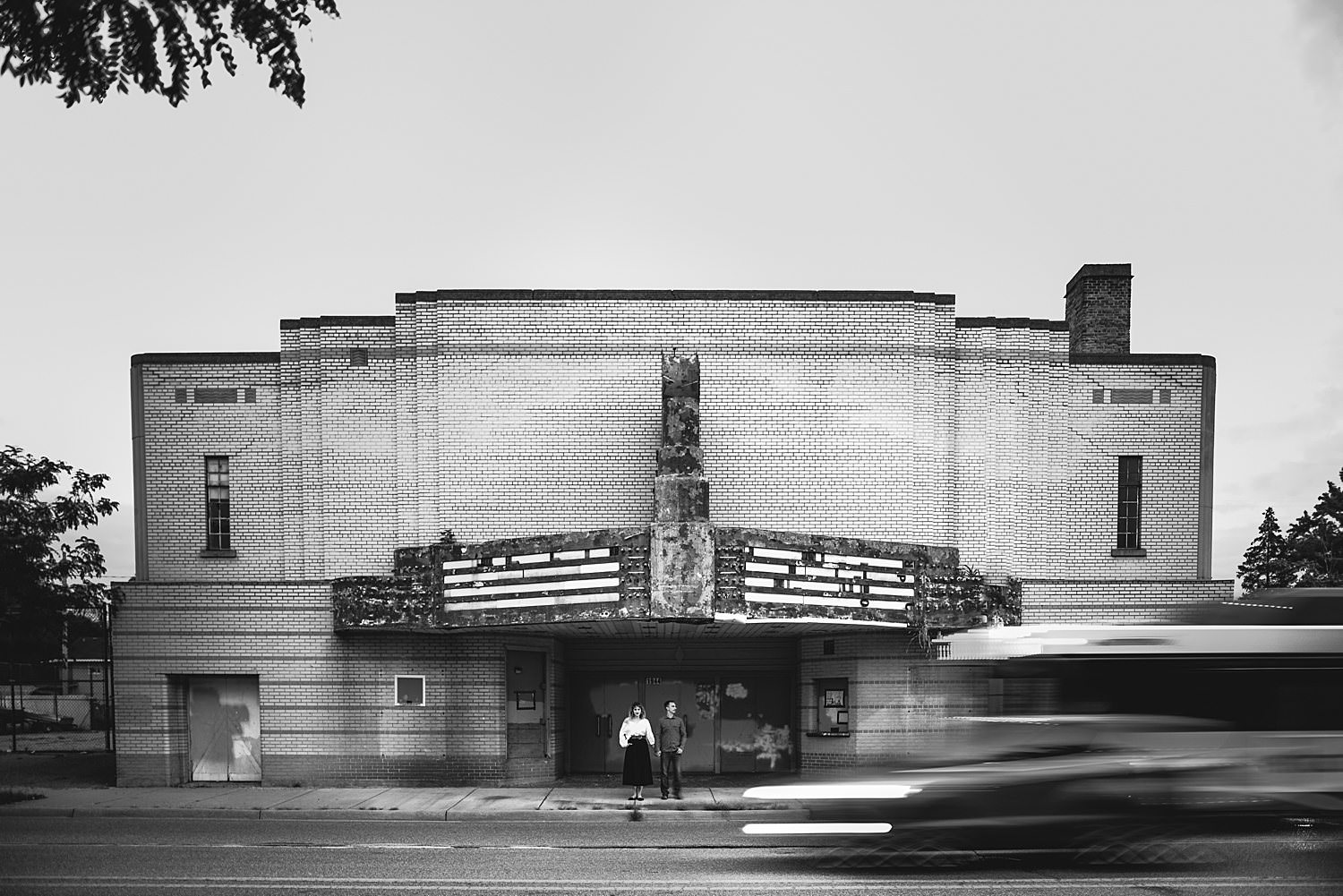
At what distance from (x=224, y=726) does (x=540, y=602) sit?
701 centimetres

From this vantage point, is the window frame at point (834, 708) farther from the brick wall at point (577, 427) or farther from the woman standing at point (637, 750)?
the woman standing at point (637, 750)

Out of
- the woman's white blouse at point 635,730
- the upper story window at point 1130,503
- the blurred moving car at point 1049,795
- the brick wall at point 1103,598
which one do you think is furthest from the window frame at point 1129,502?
the blurred moving car at point 1049,795

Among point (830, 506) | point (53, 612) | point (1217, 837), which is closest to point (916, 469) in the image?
point (830, 506)

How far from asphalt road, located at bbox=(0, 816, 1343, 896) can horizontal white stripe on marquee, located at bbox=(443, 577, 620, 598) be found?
3968mm

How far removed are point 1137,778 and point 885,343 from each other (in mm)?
10817

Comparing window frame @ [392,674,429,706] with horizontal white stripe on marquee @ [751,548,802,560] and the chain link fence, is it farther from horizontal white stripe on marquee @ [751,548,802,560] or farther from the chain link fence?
the chain link fence

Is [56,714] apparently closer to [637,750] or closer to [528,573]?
[528,573]

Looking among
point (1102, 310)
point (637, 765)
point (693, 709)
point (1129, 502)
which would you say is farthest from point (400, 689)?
point (1102, 310)

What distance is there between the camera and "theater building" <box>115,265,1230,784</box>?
1869 centimetres

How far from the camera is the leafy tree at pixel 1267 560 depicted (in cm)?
6383

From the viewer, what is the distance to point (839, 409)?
19.0 meters

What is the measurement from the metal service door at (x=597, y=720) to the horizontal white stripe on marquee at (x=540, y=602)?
483cm

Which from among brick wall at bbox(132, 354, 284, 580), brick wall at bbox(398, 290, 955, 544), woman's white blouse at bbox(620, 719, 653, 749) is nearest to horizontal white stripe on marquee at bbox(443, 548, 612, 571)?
brick wall at bbox(398, 290, 955, 544)

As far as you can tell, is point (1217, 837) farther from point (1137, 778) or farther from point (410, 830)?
point (410, 830)
